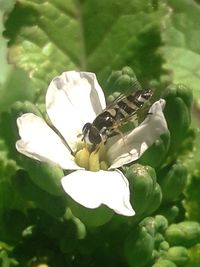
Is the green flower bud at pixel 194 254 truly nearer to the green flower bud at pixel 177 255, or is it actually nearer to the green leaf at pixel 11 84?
the green flower bud at pixel 177 255

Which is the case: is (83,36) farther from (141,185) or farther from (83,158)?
(141,185)

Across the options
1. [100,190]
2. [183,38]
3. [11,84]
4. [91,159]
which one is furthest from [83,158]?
[183,38]

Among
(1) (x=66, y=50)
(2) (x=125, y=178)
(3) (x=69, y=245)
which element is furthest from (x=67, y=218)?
(1) (x=66, y=50)

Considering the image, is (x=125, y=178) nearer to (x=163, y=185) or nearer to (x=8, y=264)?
(x=163, y=185)

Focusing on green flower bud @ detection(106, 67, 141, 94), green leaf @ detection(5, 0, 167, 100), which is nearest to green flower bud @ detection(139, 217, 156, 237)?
green flower bud @ detection(106, 67, 141, 94)

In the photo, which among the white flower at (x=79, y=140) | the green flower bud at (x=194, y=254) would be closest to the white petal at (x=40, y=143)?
the white flower at (x=79, y=140)

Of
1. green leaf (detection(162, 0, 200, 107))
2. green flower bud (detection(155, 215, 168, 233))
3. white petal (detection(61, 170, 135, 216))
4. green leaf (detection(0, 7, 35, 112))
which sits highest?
white petal (detection(61, 170, 135, 216))

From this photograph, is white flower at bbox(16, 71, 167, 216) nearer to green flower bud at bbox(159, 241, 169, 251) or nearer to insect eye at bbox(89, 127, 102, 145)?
insect eye at bbox(89, 127, 102, 145)
